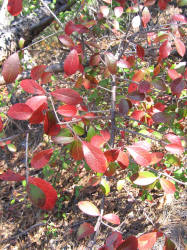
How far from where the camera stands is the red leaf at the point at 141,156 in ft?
2.13

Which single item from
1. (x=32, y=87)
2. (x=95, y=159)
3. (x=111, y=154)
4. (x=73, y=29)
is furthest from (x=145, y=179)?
(x=73, y=29)

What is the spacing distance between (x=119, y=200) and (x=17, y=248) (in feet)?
3.64

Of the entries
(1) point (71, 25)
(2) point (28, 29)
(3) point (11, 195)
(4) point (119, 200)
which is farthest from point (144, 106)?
(3) point (11, 195)

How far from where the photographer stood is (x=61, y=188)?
208cm

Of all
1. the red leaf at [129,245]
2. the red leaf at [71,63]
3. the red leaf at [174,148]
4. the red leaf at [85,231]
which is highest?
the red leaf at [71,63]

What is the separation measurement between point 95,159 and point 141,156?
0.67ft

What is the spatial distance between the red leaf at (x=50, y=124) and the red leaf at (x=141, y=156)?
0.89ft

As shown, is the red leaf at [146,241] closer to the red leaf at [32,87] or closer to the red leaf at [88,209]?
the red leaf at [88,209]

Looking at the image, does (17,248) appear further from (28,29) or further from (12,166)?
(28,29)

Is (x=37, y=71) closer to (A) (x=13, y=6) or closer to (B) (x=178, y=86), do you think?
(A) (x=13, y=6)

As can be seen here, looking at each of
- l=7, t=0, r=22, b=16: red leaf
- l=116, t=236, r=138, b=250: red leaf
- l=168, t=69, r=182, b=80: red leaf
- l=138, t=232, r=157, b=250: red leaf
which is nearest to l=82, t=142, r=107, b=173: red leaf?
l=116, t=236, r=138, b=250: red leaf

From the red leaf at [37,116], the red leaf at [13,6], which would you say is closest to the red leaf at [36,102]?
the red leaf at [37,116]

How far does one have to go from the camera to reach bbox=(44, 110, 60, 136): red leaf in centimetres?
57

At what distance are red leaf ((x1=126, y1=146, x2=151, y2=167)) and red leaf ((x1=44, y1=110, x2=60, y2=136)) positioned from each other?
0.27m
